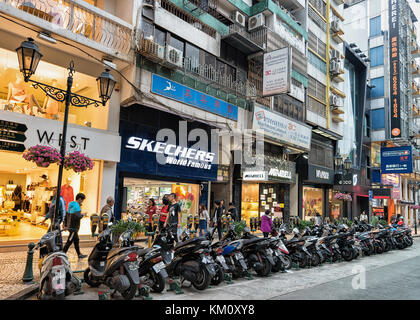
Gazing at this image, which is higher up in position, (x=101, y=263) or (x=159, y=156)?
(x=159, y=156)

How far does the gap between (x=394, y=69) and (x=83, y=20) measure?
114 feet

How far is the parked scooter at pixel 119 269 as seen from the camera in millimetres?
5699

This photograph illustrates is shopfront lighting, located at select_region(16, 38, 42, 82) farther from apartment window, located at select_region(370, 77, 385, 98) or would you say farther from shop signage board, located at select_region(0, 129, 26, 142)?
apartment window, located at select_region(370, 77, 385, 98)

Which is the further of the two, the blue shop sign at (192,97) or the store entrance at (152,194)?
the store entrance at (152,194)

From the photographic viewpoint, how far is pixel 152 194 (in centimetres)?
1560

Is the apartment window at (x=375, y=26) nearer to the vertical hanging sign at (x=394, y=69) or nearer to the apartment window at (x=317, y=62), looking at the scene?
the vertical hanging sign at (x=394, y=69)

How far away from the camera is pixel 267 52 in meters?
18.5

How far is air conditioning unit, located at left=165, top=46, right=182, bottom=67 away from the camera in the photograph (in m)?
13.2

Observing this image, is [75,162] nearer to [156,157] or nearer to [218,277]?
[156,157]

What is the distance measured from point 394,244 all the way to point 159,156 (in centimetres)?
1244

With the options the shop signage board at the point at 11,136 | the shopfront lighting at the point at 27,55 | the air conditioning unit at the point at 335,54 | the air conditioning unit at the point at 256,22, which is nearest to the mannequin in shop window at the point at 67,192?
the shop signage board at the point at 11,136

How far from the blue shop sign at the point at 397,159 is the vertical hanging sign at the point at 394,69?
6863mm
